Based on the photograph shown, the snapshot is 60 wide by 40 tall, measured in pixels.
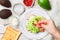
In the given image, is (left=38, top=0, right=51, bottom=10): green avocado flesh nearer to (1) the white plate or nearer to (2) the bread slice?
(1) the white plate

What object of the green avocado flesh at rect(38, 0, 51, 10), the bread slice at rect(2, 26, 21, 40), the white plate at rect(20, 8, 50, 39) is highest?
the green avocado flesh at rect(38, 0, 51, 10)

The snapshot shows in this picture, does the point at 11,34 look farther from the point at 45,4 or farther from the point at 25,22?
the point at 45,4

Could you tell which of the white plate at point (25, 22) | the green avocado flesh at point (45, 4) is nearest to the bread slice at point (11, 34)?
the white plate at point (25, 22)

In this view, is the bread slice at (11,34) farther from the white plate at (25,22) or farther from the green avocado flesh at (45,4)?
the green avocado flesh at (45,4)

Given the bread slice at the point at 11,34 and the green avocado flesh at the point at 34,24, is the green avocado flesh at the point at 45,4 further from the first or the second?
the bread slice at the point at 11,34

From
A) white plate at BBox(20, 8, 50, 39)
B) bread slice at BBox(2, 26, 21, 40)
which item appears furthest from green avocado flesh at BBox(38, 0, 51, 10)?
bread slice at BBox(2, 26, 21, 40)

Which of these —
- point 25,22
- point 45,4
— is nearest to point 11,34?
point 25,22

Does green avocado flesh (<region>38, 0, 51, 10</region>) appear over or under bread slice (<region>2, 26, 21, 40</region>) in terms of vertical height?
over

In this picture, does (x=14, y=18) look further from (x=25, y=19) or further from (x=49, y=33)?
(x=49, y=33)

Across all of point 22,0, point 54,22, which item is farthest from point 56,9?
point 22,0

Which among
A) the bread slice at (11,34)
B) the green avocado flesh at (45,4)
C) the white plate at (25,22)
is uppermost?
the green avocado flesh at (45,4)

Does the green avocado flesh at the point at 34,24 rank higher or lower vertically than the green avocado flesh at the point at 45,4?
lower

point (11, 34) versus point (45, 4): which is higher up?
point (45, 4)
